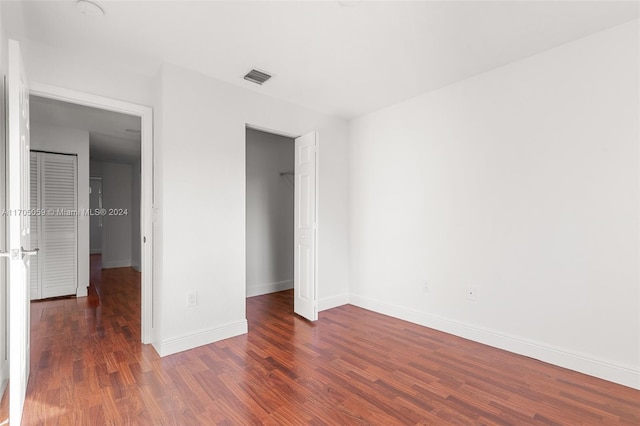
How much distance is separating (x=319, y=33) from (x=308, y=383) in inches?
97.7

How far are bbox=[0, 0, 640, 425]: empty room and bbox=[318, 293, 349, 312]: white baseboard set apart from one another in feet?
0.16

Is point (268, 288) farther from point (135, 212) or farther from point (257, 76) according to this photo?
point (135, 212)

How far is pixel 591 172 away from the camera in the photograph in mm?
2381

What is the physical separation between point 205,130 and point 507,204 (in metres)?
2.80

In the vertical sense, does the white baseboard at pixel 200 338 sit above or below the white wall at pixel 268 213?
below

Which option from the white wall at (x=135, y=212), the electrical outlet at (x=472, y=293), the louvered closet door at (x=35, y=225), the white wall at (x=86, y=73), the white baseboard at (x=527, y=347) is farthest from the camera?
the white wall at (x=135, y=212)

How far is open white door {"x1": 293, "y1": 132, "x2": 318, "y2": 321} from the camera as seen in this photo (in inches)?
141

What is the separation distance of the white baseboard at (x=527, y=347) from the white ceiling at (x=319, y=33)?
7.83 feet

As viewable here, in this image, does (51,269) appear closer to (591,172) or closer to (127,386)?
(127,386)

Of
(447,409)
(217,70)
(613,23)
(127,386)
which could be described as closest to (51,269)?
(127,386)

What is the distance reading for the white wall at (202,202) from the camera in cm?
275

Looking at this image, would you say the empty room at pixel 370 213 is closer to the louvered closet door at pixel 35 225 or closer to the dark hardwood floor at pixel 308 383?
the dark hardwood floor at pixel 308 383

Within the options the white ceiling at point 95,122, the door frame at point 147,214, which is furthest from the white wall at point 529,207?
the white ceiling at point 95,122

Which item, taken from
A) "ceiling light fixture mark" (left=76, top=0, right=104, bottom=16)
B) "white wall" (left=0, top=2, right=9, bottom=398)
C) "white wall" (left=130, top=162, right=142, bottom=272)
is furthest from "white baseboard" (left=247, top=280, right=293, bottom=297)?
"white wall" (left=130, top=162, right=142, bottom=272)
